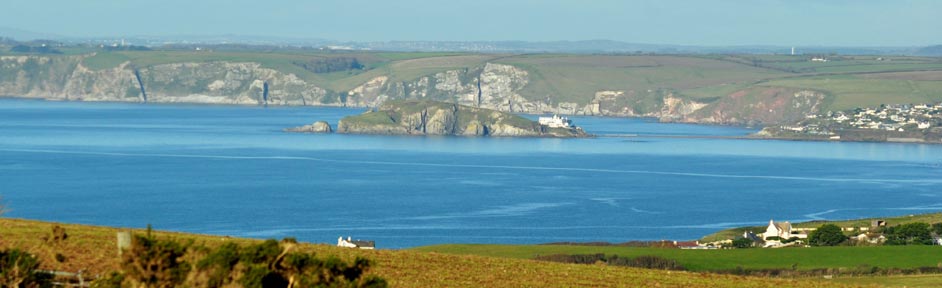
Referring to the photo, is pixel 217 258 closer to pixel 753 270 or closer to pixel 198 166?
pixel 753 270

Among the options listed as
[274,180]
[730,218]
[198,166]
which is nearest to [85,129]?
[198,166]

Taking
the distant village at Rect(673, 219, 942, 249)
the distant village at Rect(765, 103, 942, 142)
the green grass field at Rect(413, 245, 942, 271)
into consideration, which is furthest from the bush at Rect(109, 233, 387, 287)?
the distant village at Rect(765, 103, 942, 142)

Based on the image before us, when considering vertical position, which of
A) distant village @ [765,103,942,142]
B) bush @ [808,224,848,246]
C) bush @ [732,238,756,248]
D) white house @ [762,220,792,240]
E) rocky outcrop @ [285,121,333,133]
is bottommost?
distant village @ [765,103,942,142]

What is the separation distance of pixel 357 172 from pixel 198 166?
1021 centimetres

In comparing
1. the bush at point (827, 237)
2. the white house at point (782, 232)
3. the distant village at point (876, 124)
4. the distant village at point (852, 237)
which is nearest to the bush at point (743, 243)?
the distant village at point (852, 237)

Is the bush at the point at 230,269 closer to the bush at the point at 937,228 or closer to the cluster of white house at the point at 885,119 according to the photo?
the bush at the point at 937,228

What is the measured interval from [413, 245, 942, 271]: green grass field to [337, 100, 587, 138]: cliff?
118859 mm

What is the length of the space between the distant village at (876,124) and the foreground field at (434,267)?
13787 centimetres

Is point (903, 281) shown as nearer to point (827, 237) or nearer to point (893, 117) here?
point (827, 237)

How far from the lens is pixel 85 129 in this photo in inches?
5738

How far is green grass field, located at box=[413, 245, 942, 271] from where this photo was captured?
3104 cm

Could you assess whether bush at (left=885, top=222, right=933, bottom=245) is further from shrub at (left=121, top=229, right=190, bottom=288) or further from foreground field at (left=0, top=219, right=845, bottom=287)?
shrub at (left=121, top=229, right=190, bottom=288)

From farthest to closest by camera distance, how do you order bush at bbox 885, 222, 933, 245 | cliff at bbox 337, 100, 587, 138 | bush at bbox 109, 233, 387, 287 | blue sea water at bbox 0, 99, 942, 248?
cliff at bbox 337, 100, 587, 138, blue sea water at bbox 0, 99, 942, 248, bush at bbox 885, 222, 933, 245, bush at bbox 109, 233, 387, 287

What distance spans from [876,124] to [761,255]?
127 m
